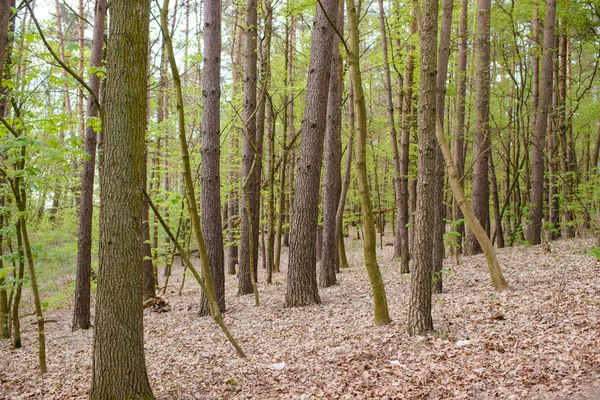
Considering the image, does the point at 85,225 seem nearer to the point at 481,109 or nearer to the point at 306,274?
the point at 306,274

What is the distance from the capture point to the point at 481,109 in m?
11.8

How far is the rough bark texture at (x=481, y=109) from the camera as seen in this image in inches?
437

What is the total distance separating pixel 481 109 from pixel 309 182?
6.45m

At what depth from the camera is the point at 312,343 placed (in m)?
6.13

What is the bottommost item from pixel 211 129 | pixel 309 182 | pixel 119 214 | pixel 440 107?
pixel 119 214

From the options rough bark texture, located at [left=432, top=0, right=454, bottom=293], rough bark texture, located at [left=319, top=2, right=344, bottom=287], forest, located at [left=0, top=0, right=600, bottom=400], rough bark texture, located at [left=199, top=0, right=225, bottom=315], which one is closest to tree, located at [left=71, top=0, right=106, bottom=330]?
forest, located at [left=0, top=0, right=600, bottom=400]

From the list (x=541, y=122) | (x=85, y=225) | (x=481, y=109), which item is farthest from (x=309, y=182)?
(x=541, y=122)

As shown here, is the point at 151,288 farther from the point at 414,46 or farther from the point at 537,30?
the point at 537,30

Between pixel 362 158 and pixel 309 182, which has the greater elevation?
pixel 362 158

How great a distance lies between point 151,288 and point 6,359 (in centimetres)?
437

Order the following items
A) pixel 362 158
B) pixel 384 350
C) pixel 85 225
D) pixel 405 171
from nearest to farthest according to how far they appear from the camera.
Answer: pixel 384 350, pixel 362 158, pixel 85 225, pixel 405 171

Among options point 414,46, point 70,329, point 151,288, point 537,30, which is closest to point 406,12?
point 414,46

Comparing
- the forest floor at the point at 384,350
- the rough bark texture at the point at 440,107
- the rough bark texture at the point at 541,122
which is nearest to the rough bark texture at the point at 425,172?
the forest floor at the point at 384,350

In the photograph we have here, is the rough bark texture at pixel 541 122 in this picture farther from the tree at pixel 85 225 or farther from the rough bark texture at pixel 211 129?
the tree at pixel 85 225
